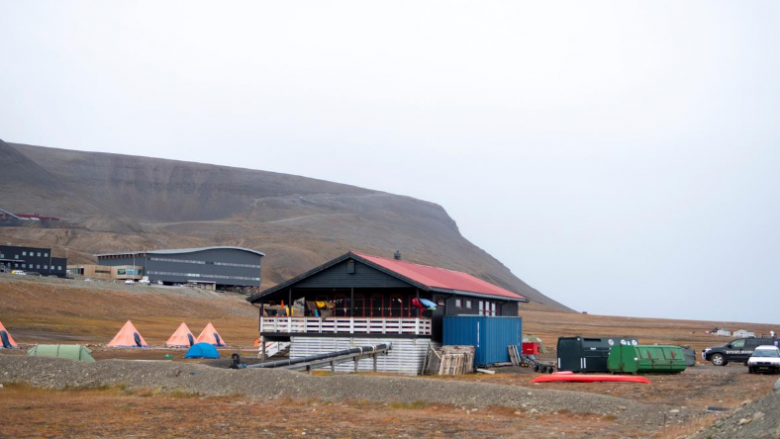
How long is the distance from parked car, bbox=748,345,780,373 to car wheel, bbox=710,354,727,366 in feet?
23.4

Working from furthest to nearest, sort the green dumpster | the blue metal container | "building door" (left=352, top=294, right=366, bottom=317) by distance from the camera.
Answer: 1. "building door" (left=352, top=294, right=366, bottom=317)
2. the blue metal container
3. the green dumpster

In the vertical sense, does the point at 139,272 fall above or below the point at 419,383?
above

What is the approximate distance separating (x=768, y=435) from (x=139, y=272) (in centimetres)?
10428

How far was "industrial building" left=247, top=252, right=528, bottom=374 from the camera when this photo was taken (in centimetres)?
3534

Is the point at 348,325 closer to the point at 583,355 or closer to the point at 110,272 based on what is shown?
the point at 583,355

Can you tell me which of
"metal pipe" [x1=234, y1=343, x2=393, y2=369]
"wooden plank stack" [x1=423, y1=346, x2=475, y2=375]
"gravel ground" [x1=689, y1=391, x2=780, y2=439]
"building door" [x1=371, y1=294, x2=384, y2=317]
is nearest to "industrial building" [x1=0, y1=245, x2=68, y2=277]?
"building door" [x1=371, y1=294, x2=384, y2=317]

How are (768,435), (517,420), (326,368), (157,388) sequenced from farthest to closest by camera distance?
(326,368), (157,388), (517,420), (768,435)

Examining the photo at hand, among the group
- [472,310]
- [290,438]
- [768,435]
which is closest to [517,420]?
[290,438]

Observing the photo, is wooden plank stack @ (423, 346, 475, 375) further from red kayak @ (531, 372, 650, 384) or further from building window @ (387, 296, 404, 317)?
red kayak @ (531, 372, 650, 384)

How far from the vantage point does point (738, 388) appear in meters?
28.6

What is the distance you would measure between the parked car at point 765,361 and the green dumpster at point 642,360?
352 cm

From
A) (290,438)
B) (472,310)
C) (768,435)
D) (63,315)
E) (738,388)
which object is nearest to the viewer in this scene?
(768,435)

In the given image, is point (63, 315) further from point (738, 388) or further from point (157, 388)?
point (738, 388)

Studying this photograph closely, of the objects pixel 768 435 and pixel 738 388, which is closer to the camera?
pixel 768 435
